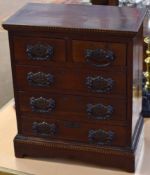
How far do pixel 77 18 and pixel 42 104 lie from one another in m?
0.22

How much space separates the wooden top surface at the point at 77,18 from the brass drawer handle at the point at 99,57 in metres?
0.05

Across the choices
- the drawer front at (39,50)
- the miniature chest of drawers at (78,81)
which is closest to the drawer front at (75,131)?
the miniature chest of drawers at (78,81)


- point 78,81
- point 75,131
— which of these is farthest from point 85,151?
point 78,81

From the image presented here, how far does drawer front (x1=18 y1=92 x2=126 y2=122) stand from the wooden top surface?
0.17 metres

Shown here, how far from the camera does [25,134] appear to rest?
1.22 m

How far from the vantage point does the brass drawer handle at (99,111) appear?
111 cm

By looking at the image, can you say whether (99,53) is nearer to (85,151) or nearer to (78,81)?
(78,81)

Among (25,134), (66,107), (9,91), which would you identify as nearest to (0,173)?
(25,134)

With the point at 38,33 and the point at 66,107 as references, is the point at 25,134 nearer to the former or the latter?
the point at 66,107

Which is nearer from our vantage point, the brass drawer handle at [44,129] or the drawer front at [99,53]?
the drawer front at [99,53]

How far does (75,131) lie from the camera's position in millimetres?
1168

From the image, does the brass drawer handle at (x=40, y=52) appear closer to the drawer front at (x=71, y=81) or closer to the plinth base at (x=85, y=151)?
the drawer front at (x=71, y=81)

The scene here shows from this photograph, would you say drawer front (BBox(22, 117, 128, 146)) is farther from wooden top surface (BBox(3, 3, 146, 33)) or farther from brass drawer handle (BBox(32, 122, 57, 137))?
wooden top surface (BBox(3, 3, 146, 33))

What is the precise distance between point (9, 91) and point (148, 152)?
101cm
